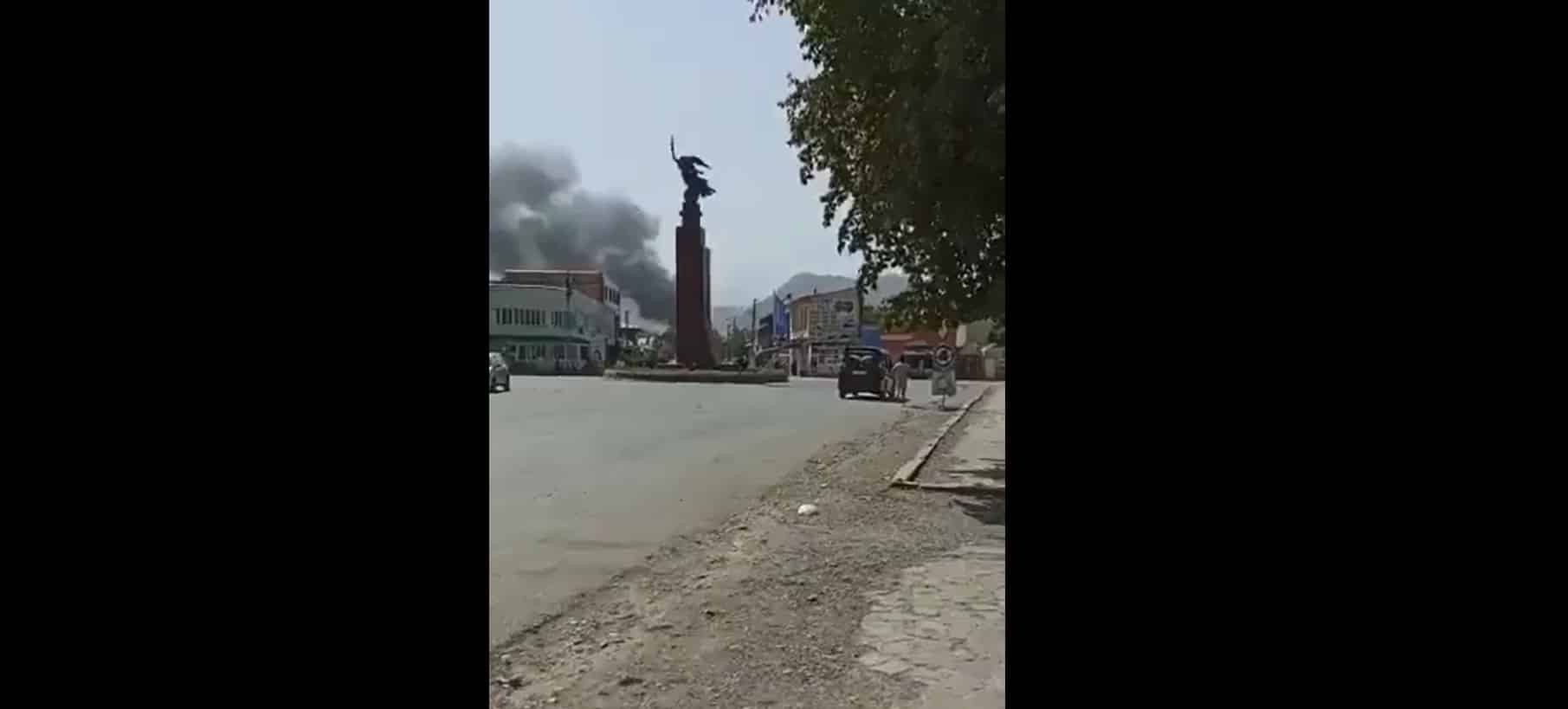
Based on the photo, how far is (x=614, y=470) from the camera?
8.08 m

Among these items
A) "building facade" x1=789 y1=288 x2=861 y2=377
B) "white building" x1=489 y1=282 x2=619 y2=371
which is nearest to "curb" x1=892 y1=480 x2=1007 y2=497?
"building facade" x1=789 y1=288 x2=861 y2=377

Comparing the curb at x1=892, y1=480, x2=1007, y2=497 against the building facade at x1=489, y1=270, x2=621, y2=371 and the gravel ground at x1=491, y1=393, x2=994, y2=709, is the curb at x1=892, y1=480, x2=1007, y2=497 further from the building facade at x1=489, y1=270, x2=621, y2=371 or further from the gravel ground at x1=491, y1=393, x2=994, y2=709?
the building facade at x1=489, y1=270, x2=621, y2=371

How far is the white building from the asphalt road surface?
6.29 metres

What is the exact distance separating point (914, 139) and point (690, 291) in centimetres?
1835

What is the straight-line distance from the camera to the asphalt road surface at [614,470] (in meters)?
4.79

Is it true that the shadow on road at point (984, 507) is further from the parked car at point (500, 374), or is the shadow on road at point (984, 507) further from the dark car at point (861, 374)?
the dark car at point (861, 374)

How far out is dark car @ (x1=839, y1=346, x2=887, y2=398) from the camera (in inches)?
724

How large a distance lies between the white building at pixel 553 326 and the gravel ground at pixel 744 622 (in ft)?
50.2

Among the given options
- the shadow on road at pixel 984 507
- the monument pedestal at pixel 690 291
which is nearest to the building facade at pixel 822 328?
the monument pedestal at pixel 690 291

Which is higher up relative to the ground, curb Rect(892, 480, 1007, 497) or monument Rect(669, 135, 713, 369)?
monument Rect(669, 135, 713, 369)

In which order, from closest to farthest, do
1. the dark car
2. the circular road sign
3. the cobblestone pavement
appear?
the cobblestone pavement → the circular road sign → the dark car

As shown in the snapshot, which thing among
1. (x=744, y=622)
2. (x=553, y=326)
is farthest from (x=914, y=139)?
(x=553, y=326)
